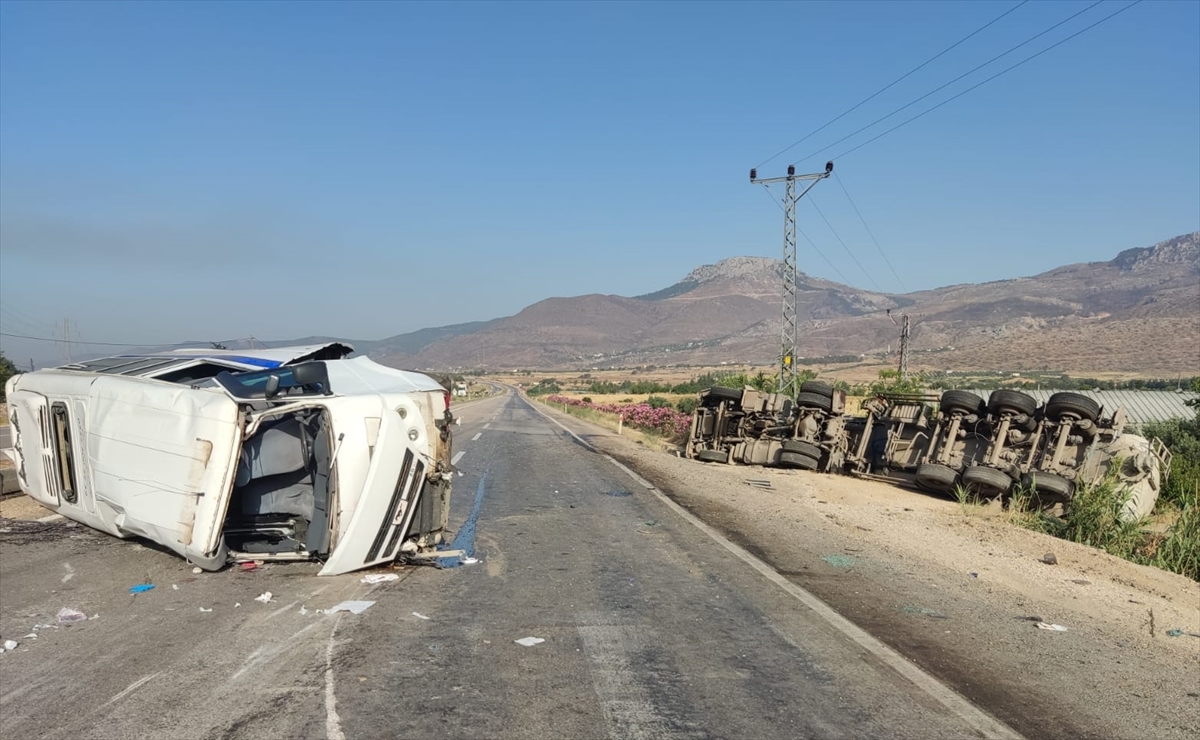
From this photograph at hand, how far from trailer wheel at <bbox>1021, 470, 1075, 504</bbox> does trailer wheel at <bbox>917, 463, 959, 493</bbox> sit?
1643 mm

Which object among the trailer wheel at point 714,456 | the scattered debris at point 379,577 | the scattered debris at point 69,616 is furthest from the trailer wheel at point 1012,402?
the scattered debris at point 69,616

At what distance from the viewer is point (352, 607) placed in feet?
21.2

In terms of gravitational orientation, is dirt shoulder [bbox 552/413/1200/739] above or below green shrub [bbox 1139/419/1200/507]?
above

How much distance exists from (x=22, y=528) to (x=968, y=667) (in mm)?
9408

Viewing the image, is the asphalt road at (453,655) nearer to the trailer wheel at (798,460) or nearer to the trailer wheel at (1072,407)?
the trailer wheel at (1072,407)

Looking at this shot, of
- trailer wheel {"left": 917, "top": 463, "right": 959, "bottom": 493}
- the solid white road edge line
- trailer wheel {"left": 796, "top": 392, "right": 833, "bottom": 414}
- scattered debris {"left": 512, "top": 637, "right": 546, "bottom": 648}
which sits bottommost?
trailer wheel {"left": 917, "top": 463, "right": 959, "bottom": 493}

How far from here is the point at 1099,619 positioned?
289 inches

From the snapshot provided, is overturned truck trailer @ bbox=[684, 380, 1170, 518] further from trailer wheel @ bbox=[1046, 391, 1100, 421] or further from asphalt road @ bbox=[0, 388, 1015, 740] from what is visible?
asphalt road @ bbox=[0, 388, 1015, 740]

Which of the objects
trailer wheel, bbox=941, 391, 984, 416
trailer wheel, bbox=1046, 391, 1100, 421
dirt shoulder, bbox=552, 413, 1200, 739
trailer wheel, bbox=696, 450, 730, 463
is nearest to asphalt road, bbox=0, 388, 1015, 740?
dirt shoulder, bbox=552, 413, 1200, 739

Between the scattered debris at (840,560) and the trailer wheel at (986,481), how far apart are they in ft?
19.4

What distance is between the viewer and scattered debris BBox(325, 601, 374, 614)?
20.9 feet

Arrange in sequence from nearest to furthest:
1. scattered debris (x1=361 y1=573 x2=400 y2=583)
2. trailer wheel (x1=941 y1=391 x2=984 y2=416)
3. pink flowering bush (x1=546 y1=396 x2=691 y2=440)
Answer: scattered debris (x1=361 y1=573 x2=400 y2=583)
trailer wheel (x1=941 y1=391 x2=984 y2=416)
pink flowering bush (x1=546 y1=396 x2=691 y2=440)

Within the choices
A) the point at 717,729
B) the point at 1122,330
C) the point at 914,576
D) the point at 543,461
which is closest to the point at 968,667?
the point at 717,729

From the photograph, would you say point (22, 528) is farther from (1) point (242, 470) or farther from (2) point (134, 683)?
(2) point (134, 683)
